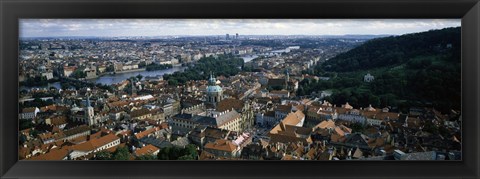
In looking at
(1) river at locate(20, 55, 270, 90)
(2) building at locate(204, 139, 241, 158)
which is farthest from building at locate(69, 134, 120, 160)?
(1) river at locate(20, 55, 270, 90)

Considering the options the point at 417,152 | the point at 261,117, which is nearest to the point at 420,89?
the point at 417,152

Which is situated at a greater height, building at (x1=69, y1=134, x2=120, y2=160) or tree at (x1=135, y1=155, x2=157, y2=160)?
building at (x1=69, y1=134, x2=120, y2=160)

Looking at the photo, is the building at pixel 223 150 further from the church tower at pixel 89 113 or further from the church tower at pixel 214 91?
the church tower at pixel 214 91

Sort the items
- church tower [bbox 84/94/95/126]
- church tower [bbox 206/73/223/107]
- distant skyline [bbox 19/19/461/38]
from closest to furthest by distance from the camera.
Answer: distant skyline [bbox 19/19/461/38] → church tower [bbox 84/94/95/126] → church tower [bbox 206/73/223/107]

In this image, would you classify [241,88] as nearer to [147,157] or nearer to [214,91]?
[214,91]

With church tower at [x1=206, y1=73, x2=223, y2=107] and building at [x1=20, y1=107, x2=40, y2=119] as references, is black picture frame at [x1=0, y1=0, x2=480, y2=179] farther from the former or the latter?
church tower at [x1=206, y1=73, x2=223, y2=107]

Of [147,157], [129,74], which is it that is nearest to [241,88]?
[129,74]
